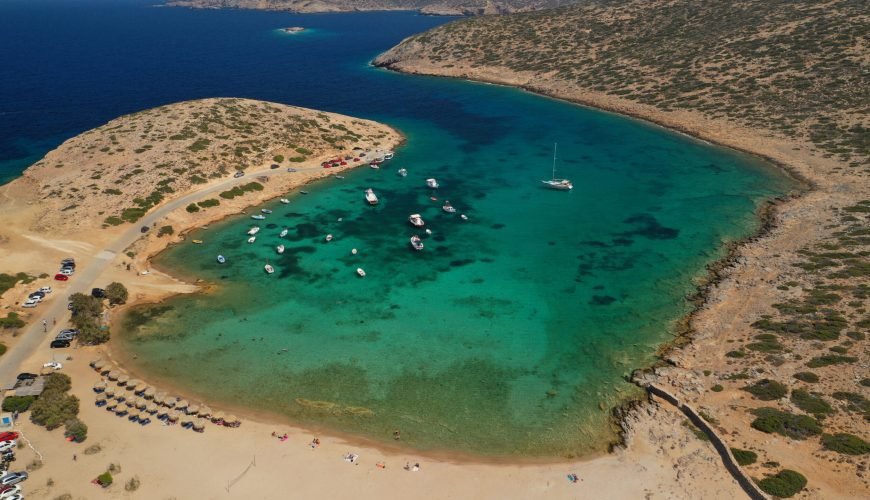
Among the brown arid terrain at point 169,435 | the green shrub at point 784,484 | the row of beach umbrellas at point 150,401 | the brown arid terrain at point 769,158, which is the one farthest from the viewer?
the row of beach umbrellas at point 150,401

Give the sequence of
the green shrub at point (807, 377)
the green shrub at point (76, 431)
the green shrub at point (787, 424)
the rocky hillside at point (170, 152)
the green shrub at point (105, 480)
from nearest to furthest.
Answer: the green shrub at point (105, 480), the green shrub at point (787, 424), the green shrub at point (76, 431), the green shrub at point (807, 377), the rocky hillside at point (170, 152)

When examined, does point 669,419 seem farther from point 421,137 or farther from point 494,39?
point 494,39

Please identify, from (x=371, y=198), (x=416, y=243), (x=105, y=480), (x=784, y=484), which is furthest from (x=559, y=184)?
(x=105, y=480)

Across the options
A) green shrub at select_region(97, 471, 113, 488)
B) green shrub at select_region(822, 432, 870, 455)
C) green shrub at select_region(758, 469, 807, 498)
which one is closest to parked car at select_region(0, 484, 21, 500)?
green shrub at select_region(97, 471, 113, 488)

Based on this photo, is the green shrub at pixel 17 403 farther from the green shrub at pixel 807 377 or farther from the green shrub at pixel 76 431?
the green shrub at pixel 807 377

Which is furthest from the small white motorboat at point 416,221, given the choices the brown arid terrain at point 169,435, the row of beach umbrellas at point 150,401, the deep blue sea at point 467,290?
the row of beach umbrellas at point 150,401

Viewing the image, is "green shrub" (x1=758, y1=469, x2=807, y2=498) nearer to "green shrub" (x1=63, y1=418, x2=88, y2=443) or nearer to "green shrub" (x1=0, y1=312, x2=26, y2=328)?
"green shrub" (x1=63, y1=418, x2=88, y2=443)

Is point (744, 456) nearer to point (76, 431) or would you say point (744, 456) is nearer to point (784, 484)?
point (784, 484)
